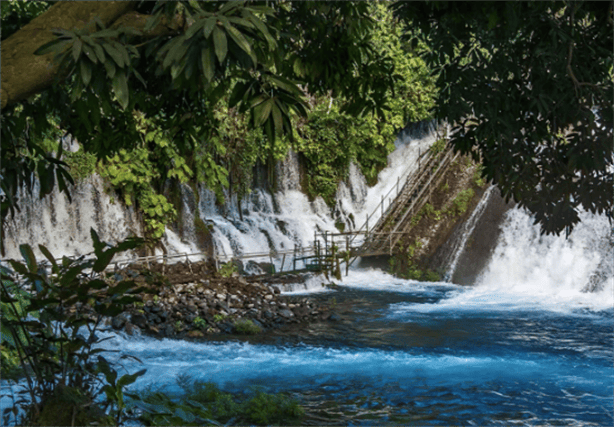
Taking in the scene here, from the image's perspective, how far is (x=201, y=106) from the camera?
425 centimetres

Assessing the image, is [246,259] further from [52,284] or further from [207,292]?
[52,284]

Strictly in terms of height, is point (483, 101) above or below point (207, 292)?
above

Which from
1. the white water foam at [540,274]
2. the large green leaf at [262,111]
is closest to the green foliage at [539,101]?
the large green leaf at [262,111]

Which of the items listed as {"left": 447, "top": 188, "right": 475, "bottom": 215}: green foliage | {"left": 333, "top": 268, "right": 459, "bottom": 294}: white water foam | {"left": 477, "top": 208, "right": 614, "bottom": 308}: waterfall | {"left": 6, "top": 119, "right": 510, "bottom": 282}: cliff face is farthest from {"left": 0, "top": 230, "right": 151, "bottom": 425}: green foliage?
{"left": 447, "top": 188, "right": 475, "bottom": 215}: green foliage

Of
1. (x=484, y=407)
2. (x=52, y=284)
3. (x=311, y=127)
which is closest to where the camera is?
(x=52, y=284)

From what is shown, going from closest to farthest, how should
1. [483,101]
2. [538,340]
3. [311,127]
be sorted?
[483,101] → [538,340] → [311,127]

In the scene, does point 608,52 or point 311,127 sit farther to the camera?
point 311,127

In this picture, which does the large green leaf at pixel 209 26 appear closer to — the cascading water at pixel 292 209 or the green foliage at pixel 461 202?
the cascading water at pixel 292 209

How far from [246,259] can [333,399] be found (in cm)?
964

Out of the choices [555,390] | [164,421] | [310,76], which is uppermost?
[310,76]

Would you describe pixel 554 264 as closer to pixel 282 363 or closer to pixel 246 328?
pixel 246 328

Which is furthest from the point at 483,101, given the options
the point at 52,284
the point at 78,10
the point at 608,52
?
the point at 52,284

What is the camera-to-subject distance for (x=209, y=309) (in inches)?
433

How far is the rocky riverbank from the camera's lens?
33.6ft
